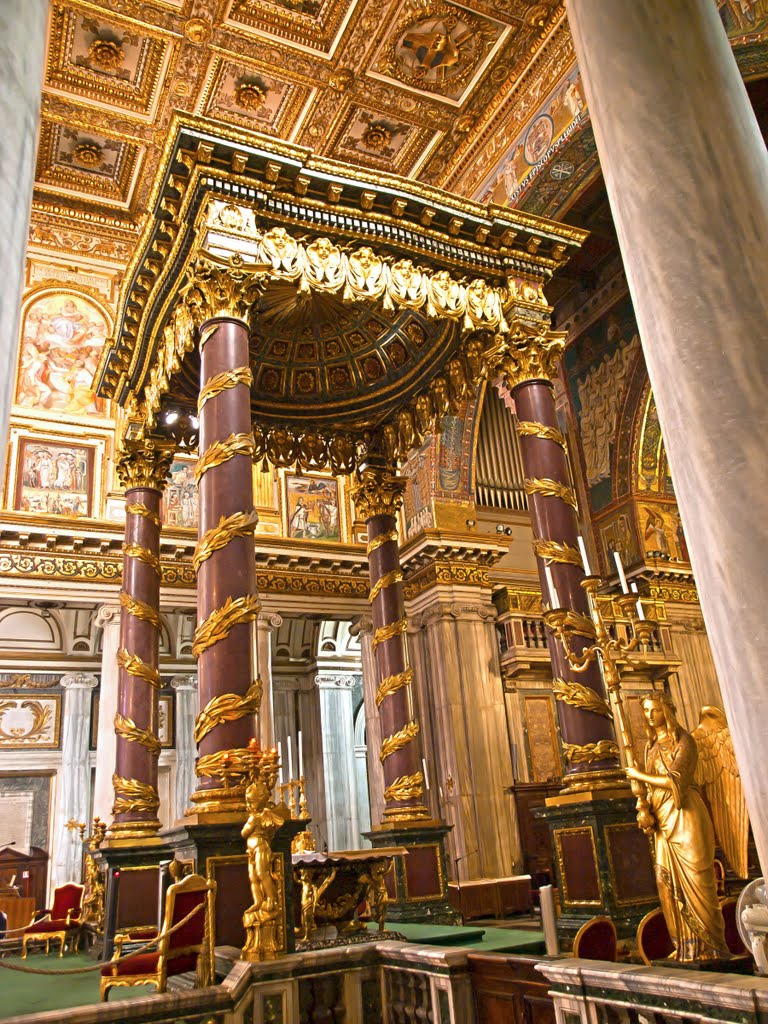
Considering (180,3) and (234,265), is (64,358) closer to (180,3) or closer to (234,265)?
(180,3)

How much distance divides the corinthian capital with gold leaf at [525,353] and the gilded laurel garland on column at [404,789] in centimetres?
418

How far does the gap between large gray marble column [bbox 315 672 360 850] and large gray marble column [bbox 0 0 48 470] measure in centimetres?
1844

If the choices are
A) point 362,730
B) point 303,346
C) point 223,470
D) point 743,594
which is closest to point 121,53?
point 303,346

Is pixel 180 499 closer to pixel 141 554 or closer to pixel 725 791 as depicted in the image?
pixel 141 554

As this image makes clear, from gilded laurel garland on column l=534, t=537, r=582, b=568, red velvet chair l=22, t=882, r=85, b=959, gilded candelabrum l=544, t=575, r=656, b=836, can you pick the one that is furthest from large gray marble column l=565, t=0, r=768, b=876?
red velvet chair l=22, t=882, r=85, b=959

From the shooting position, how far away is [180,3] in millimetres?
11266

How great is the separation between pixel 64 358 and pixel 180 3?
5.72 m

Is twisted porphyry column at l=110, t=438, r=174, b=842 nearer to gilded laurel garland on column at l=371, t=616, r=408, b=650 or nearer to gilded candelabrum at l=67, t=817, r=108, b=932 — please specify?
gilded candelabrum at l=67, t=817, r=108, b=932

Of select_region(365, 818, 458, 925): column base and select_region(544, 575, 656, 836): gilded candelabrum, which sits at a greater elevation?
select_region(544, 575, 656, 836): gilded candelabrum

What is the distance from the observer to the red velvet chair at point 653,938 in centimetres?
528

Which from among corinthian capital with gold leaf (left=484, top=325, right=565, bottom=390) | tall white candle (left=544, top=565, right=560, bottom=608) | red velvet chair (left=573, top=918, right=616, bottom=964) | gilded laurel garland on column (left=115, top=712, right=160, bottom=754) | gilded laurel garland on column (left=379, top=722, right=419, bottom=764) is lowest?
red velvet chair (left=573, top=918, right=616, bottom=964)

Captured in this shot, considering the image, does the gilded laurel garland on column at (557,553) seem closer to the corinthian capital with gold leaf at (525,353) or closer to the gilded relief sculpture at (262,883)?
the corinthian capital with gold leaf at (525,353)

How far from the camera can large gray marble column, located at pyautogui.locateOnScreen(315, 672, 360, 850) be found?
61.9 feet

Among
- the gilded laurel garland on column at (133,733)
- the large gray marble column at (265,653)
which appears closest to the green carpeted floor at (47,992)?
the gilded laurel garland on column at (133,733)
